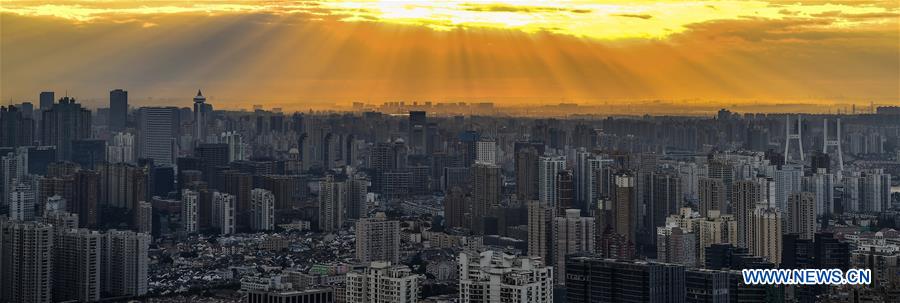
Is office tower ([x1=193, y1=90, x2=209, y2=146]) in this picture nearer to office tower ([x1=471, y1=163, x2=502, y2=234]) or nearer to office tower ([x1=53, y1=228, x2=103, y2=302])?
office tower ([x1=471, y1=163, x2=502, y2=234])

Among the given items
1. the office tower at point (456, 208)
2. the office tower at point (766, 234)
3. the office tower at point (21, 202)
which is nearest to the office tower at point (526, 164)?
the office tower at point (456, 208)

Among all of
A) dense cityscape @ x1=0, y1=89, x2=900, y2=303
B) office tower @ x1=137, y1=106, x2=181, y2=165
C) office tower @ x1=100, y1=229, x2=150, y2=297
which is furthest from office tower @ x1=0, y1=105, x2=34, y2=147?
office tower @ x1=100, y1=229, x2=150, y2=297

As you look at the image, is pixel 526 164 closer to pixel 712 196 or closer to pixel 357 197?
pixel 357 197

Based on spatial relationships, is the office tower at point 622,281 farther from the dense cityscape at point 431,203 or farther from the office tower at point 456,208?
the office tower at point 456,208

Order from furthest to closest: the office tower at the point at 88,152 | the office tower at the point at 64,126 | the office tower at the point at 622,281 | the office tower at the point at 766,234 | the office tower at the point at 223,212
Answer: the office tower at the point at 88,152, the office tower at the point at 64,126, the office tower at the point at 223,212, the office tower at the point at 766,234, the office tower at the point at 622,281

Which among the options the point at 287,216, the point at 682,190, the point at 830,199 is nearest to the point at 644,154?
the point at 682,190

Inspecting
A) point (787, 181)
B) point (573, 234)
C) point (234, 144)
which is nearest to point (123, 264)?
point (573, 234)
